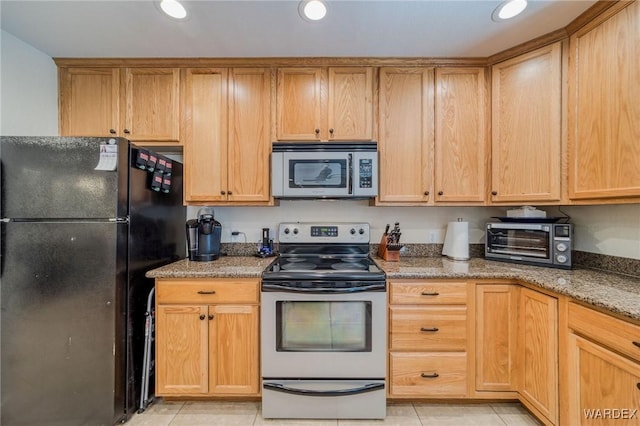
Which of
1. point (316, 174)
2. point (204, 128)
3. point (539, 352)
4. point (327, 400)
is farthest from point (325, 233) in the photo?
point (539, 352)

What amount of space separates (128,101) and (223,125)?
2.52 ft

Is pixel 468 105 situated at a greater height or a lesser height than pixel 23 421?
greater

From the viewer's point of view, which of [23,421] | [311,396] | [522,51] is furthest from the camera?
[522,51]

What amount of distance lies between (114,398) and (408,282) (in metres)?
1.91

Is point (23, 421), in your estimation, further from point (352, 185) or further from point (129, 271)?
point (352, 185)

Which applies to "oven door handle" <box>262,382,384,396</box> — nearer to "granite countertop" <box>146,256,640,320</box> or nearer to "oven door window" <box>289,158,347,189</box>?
"granite countertop" <box>146,256,640,320</box>

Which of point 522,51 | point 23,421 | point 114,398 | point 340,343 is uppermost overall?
point 522,51

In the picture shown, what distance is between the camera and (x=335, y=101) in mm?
2088

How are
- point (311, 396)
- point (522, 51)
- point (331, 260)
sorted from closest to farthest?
point (311, 396) < point (522, 51) < point (331, 260)

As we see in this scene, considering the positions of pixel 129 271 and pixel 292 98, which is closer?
pixel 129 271

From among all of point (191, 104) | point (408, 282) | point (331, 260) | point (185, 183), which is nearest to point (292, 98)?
point (191, 104)

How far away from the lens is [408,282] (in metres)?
1.74

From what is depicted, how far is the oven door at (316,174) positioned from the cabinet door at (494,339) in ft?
3.82

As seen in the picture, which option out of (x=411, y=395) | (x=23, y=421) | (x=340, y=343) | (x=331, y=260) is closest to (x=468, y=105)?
(x=331, y=260)
